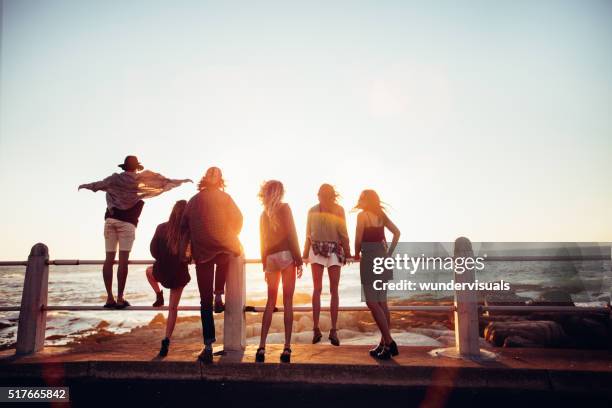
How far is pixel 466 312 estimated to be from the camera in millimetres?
4191

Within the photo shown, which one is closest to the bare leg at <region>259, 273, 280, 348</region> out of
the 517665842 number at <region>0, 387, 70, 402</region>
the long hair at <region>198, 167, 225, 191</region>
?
the long hair at <region>198, 167, 225, 191</region>

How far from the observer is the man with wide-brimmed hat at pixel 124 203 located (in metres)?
4.83

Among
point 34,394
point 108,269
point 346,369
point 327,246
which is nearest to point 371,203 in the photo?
point 327,246

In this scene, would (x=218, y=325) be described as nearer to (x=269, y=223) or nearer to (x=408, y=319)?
(x=408, y=319)

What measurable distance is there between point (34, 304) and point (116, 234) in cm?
127

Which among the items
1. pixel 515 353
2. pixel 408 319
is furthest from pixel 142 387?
pixel 408 319

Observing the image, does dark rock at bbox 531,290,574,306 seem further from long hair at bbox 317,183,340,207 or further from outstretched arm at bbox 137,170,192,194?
outstretched arm at bbox 137,170,192,194

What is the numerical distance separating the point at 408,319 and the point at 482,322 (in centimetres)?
534

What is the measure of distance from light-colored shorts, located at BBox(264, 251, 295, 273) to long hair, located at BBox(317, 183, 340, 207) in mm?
1066

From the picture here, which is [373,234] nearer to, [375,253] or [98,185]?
[375,253]

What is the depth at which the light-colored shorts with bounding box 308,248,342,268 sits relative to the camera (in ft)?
15.4

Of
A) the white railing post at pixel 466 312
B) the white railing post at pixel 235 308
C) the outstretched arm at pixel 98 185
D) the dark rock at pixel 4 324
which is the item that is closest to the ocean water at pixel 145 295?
the dark rock at pixel 4 324

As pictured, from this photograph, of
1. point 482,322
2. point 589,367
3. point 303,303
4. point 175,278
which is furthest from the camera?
point 303,303

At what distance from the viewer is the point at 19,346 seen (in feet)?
14.9
